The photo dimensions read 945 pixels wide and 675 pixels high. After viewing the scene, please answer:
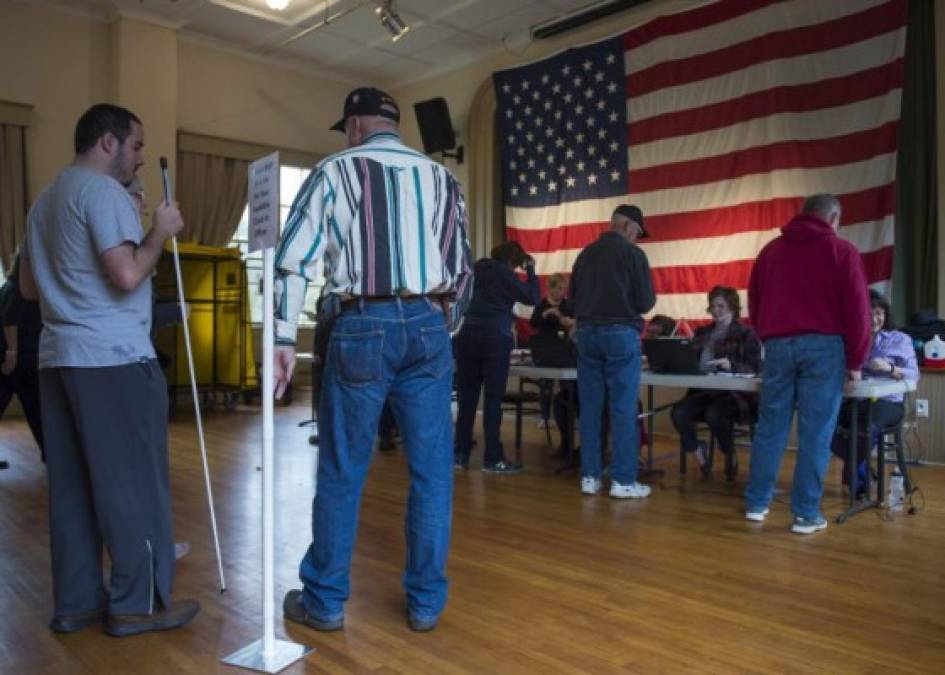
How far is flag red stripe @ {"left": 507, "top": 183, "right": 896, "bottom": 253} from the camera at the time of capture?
5.62 meters

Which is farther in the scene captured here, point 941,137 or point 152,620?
point 941,137

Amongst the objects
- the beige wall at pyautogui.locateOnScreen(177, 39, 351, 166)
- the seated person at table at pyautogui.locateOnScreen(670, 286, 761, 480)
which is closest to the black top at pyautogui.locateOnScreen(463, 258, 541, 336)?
the seated person at table at pyautogui.locateOnScreen(670, 286, 761, 480)

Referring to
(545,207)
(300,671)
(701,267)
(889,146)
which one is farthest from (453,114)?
(300,671)

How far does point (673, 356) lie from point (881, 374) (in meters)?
1.03

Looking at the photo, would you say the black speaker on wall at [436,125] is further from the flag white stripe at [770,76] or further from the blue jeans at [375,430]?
the blue jeans at [375,430]

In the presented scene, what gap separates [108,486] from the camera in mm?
2154

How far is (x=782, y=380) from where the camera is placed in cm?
354

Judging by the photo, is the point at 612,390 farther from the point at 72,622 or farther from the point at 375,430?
the point at 72,622

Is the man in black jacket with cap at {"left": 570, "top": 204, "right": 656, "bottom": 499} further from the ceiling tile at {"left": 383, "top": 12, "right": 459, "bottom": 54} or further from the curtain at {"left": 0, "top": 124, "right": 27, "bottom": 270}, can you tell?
the curtain at {"left": 0, "top": 124, "right": 27, "bottom": 270}

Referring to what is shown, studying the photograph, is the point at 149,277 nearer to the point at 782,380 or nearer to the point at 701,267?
the point at 782,380

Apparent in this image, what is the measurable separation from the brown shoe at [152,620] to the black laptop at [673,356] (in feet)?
9.35

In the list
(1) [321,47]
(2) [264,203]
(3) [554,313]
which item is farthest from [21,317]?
(1) [321,47]

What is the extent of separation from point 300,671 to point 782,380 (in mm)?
2456

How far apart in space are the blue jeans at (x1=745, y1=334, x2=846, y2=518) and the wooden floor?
0.82ft
